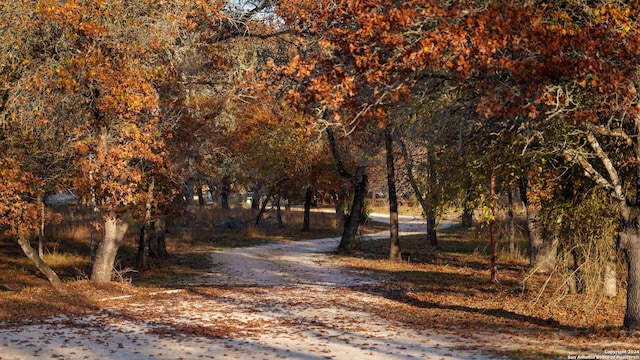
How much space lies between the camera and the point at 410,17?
11.4 meters

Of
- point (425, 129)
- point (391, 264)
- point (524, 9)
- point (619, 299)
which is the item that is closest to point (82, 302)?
point (425, 129)

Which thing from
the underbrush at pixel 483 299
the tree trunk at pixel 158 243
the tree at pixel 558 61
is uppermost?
the tree at pixel 558 61

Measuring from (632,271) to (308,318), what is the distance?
6681mm

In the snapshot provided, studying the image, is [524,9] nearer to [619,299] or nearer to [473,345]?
[473,345]

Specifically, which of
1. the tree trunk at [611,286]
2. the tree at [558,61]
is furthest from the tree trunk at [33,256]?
the tree trunk at [611,286]

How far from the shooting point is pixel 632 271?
13281 mm

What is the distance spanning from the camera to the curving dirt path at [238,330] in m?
11.6

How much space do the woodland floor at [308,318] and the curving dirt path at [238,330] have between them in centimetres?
3

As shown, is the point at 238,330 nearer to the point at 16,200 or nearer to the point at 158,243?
the point at 16,200

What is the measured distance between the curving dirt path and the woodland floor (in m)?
0.03

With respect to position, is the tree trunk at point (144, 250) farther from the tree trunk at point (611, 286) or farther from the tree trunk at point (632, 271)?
the tree trunk at point (632, 271)

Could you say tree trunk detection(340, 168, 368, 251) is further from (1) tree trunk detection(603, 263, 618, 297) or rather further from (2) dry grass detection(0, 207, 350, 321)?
(1) tree trunk detection(603, 263, 618, 297)

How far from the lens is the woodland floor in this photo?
38.8 ft

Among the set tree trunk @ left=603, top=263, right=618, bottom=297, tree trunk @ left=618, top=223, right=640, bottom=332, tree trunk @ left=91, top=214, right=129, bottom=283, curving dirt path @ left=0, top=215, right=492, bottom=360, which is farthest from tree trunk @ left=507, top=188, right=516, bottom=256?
tree trunk @ left=91, top=214, right=129, bottom=283
